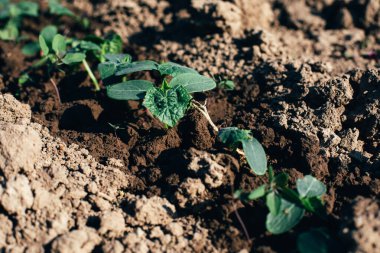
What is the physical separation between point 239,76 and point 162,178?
3.86 ft

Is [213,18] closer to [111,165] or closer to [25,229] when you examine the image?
[111,165]

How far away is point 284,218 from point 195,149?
2.22 ft

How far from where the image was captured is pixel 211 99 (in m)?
3.07

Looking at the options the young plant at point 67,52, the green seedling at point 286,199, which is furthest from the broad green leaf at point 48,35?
the green seedling at point 286,199

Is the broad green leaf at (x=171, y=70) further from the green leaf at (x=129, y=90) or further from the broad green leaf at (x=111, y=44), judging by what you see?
the broad green leaf at (x=111, y=44)

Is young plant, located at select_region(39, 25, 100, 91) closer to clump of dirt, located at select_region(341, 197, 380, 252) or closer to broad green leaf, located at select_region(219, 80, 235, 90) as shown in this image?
broad green leaf, located at select_region(219, 80, 235, 90)

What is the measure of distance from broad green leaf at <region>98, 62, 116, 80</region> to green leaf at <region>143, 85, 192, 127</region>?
0.38 metres

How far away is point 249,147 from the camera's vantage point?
236 centimetres

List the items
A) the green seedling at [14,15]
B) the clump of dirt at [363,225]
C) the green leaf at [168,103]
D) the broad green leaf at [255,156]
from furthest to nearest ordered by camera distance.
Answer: the green seedling at [14,15] → the green leaf at [168,103] → the broad green leaf at [255,156] → the clump of dirt at [363,225]

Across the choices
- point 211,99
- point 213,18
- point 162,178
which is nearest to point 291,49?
point 213,18

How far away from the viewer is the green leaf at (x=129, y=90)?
259 centimetres

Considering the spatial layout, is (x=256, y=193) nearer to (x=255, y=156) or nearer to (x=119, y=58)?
(x=255, y=156)

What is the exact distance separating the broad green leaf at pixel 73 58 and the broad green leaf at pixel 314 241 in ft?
6.25

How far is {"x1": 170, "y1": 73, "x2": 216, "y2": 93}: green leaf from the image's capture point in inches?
102
